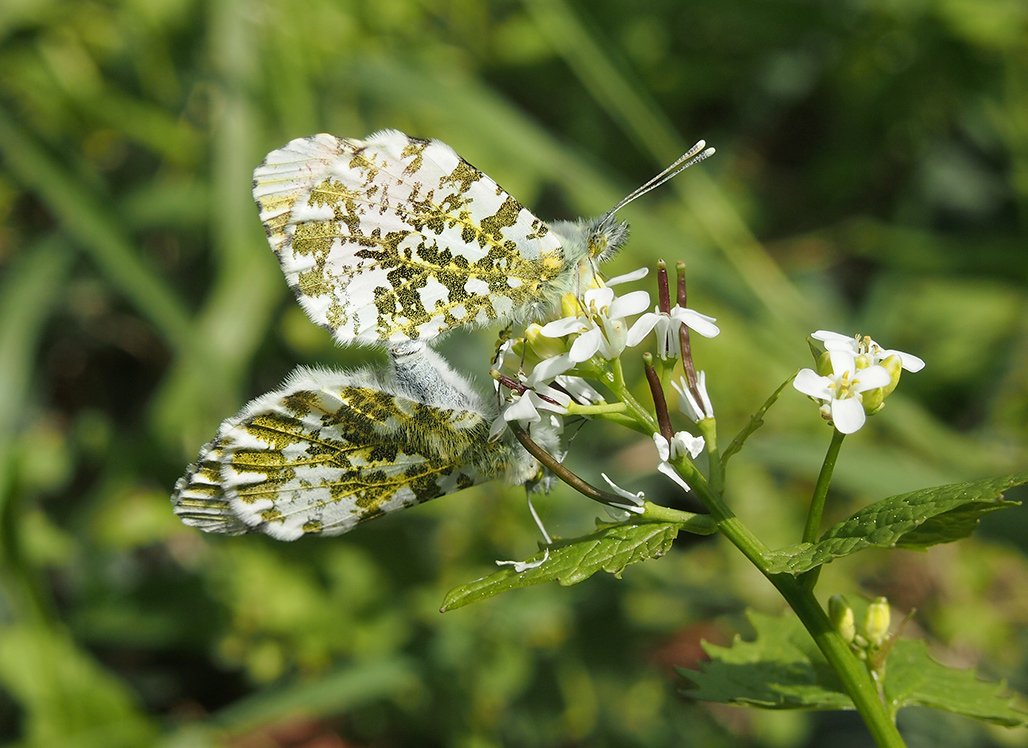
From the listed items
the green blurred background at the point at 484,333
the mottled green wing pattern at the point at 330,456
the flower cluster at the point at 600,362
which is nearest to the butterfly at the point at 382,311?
the mottled green wing pattern at the point at 330,456

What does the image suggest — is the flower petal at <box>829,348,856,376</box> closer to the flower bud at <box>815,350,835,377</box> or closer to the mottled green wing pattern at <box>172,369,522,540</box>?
the flower bud at <box>815,350,835,377</box>

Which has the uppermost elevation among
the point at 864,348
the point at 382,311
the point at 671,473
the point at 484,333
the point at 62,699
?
the point at 484,333

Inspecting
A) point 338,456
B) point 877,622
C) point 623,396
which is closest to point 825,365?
point 623,396

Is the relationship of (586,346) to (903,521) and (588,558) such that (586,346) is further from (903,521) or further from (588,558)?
(903,521)

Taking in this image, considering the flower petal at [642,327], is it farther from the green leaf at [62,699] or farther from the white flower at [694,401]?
the green leaf at [62,699]

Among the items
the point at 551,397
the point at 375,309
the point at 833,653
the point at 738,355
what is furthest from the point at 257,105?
the point at 833,653

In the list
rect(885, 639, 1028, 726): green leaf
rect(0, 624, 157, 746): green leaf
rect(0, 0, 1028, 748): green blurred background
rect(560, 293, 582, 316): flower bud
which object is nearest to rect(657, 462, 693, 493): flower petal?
rect(560, 293, 582, 316): flower bud

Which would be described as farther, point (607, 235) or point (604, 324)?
point (607, 235)
